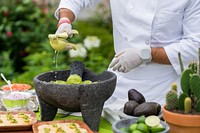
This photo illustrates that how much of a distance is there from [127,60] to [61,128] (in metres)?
0.48

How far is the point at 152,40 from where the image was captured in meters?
2.71

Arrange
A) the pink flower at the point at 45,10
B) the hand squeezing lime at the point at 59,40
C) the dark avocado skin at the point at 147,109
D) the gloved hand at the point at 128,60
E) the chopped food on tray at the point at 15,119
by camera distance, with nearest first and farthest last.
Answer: the dark avocado skin at the point at 147,109 → the chopped food on tray at the point at 15,119 → the hand squeezing lime at the point at 59,40 → the gloved hand at the point at 128,60 → the pink flower at the point at 45,10

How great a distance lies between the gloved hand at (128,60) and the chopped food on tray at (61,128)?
402mm

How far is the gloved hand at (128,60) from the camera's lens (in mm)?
2545

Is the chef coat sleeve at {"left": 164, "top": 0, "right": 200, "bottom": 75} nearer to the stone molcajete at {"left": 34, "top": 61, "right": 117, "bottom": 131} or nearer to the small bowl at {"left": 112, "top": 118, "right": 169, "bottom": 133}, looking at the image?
→ the stone molcajete at {"left": 34, "top": 61, "right": 117, "bottom": 131}

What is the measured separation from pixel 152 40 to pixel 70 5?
0.46 m

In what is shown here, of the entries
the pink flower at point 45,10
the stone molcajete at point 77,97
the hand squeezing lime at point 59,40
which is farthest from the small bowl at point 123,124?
the pink flower at point 45,10

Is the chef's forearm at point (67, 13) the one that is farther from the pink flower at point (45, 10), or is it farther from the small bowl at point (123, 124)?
the pink flower at point (45, 10)

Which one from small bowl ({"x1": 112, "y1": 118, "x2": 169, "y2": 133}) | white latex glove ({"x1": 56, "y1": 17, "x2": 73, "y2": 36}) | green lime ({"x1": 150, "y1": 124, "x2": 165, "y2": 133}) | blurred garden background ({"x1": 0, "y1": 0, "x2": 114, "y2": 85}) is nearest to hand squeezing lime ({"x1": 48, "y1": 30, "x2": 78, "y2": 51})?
white latex glove ({"x1": 56, "y1": 17, "x2": 73, "y2": 36})

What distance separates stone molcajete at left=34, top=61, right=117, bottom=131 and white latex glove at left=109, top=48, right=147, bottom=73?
0.13m

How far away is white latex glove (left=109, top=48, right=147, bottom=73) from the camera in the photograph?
8.35 feet

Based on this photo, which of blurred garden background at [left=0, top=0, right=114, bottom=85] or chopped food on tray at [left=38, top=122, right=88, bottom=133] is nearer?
chopped food on tray at [left=38, top=122, right=88, bottom=133]

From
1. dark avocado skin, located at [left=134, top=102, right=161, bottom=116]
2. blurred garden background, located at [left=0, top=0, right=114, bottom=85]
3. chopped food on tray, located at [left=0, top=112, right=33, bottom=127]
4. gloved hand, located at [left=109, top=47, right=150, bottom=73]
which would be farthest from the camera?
blurred garden background, located at [left=0, top=0, right=114, bottom=85]

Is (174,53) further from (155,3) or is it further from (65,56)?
(65,56)
